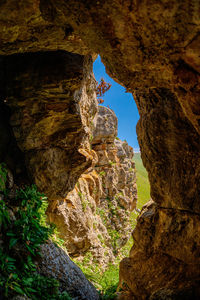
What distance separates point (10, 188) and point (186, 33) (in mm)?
6242

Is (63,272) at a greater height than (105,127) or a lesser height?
lesser

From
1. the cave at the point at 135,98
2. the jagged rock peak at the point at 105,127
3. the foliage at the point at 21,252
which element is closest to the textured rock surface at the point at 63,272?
the foliage at the point at 21,252

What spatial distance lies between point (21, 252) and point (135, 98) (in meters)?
5.60

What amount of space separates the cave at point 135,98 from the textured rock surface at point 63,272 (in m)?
1.67

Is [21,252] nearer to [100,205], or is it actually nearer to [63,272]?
[63,272]

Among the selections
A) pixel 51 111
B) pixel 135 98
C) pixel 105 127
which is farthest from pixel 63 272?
pixel 105 127

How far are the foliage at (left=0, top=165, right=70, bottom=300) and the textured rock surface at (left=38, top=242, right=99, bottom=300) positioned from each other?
0.83 ft

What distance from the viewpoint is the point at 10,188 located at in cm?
573

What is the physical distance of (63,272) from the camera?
5254 millimetres

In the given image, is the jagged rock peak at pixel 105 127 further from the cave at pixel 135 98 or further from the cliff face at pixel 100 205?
the cave at pixel 135 98

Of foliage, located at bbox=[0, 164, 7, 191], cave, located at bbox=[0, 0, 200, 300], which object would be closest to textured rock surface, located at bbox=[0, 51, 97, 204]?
cave, located at bbox=[0, 0, 200, 300]

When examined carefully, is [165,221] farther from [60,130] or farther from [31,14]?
[31,14]

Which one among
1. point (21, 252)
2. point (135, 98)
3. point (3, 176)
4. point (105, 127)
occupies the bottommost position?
point (21, 252)

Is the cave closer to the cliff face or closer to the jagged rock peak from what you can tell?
the cliff face
